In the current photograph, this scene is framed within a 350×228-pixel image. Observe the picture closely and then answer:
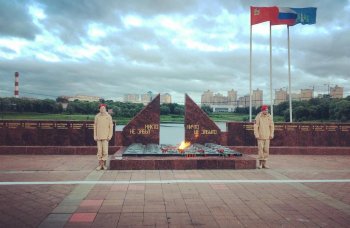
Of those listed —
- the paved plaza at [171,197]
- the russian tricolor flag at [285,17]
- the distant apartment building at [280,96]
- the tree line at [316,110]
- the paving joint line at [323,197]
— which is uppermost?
the russian tricolor flag at [285,17]

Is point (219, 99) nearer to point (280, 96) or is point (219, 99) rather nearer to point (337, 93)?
point (280, 96)

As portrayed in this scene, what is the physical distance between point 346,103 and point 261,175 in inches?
1095

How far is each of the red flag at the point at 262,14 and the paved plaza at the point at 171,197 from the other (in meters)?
7.72

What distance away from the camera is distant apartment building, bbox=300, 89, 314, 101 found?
3372 centimetres

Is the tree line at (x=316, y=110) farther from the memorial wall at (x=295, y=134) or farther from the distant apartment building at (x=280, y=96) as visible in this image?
the memorial wall at (x=295, y=134)

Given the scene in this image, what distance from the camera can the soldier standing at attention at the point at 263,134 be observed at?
28.5 ft

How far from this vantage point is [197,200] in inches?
209

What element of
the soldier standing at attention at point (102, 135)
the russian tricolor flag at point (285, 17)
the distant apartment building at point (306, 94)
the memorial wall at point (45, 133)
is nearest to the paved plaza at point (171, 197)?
the soldier standing at attention at point (102, 135)

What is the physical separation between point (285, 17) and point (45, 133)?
10.7 m

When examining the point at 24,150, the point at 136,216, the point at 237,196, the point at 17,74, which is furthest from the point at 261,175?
the point at 17,74

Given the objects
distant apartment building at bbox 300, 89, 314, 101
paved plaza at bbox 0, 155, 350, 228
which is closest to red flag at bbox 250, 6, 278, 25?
paved plaza at bbox 0, 155, 350, 228

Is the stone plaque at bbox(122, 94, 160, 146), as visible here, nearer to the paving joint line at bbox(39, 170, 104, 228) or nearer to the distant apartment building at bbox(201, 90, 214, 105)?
the paving joint line at bbox(39, 170, 104, 228)

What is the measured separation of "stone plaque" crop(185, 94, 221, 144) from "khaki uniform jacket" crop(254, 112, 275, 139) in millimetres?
3368

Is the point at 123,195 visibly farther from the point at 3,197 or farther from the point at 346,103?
the point at 346,103
